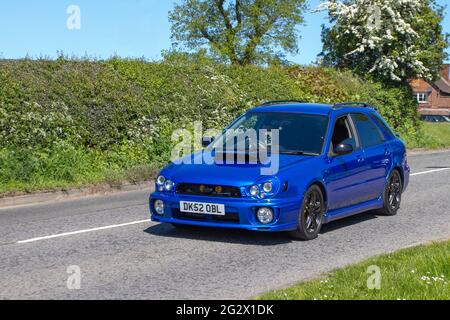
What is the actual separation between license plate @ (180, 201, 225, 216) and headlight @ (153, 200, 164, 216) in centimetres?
35

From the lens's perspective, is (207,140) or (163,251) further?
(207,140)

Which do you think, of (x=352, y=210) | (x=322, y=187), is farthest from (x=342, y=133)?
(x=322, y=187)

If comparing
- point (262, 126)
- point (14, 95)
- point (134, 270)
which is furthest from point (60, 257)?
point (14, 95)

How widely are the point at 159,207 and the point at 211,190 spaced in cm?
86

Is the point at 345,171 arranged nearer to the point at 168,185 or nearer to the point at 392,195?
the point at 392,195

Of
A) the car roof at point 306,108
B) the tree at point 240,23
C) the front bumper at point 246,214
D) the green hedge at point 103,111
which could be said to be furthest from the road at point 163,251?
the tree at point 240,23

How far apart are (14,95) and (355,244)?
28.7 feet

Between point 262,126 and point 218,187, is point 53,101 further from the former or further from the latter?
point 218,187

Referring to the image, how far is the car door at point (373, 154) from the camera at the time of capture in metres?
11.0

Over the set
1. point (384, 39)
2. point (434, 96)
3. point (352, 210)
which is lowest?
point (352, 210)

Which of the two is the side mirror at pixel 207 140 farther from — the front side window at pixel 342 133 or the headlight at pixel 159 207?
the front side window at pixel 342 133

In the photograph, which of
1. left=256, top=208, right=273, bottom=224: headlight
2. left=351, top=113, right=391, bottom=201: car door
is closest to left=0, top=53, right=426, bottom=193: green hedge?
left=351, top=113, right=391, bottom=201: car door

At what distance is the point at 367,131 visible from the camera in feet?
37.7

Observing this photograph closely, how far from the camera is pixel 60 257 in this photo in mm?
8586
